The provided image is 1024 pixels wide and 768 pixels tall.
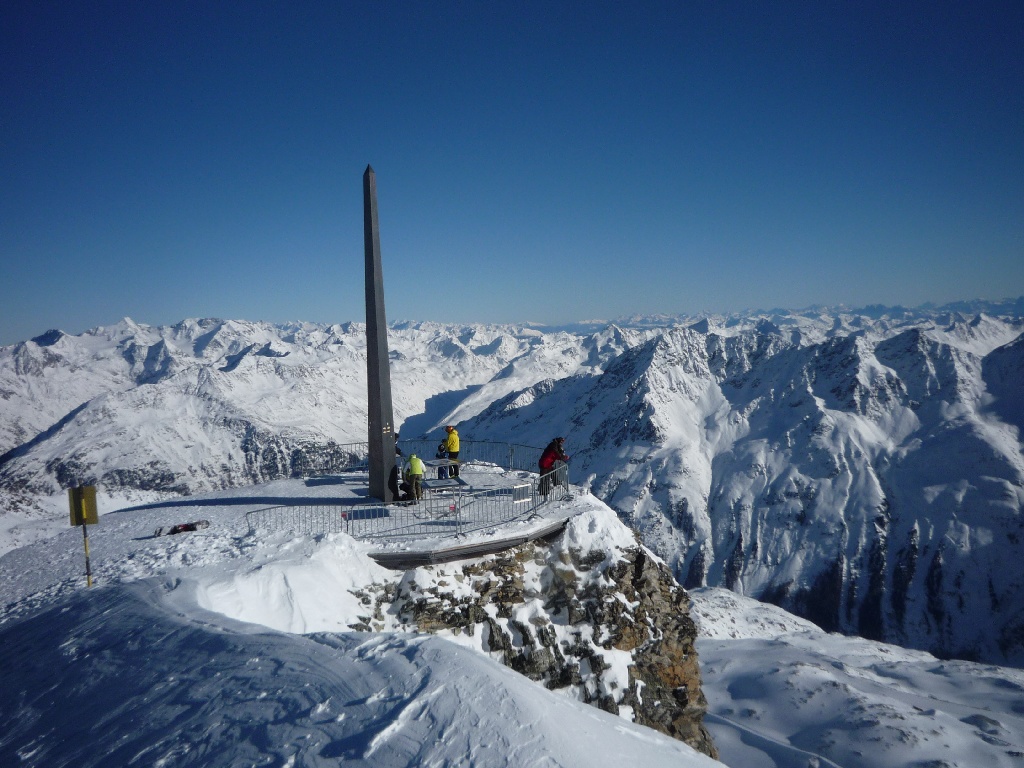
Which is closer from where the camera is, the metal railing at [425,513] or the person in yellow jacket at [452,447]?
the metal railing at [425,513]

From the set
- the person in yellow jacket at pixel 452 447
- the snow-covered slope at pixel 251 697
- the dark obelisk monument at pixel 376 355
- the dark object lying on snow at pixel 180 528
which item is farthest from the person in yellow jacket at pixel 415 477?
the snow-covered slope at pixel 251 697

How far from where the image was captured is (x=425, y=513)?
20141mm

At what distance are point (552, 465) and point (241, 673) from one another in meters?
15.3

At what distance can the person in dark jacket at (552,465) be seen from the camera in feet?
69.8

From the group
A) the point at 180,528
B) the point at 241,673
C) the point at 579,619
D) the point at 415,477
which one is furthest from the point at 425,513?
the point at 241,673

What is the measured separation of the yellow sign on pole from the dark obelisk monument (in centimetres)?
942

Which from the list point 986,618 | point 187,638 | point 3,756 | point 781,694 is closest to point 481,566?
point 187,638

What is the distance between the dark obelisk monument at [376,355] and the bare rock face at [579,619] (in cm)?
724

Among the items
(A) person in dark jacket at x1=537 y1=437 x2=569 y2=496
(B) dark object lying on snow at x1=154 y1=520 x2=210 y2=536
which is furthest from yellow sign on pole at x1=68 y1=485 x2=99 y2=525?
(A) person in dark jacket at x1=537 y1=437 x2=569 y2=496

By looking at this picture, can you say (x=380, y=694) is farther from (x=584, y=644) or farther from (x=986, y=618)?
(x=986, y=618)

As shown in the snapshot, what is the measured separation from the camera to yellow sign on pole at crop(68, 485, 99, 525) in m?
14.3

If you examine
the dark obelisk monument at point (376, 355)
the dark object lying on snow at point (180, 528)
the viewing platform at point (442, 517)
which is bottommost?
the viewing platform at point (442, 517)

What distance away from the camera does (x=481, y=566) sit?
16.7 meters

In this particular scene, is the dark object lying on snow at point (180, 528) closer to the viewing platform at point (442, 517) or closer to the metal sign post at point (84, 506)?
the viewing platform at point (442, 517)
